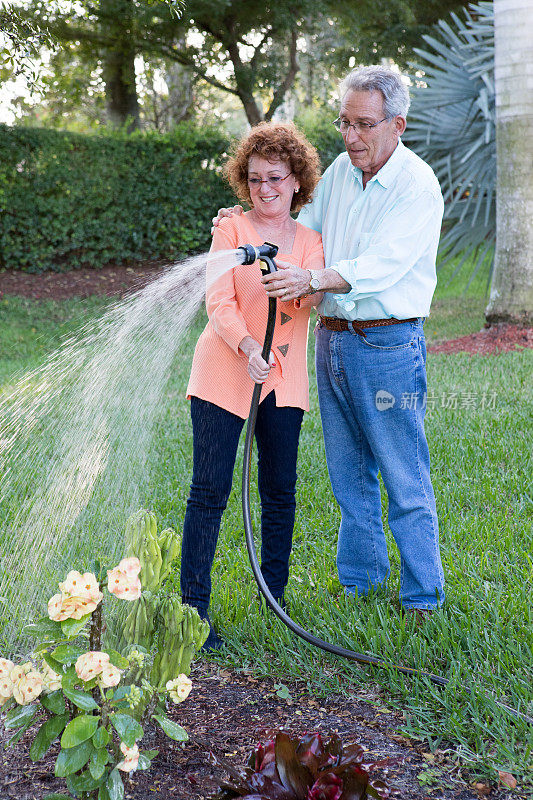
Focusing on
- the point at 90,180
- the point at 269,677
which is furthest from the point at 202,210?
the point at 269,677

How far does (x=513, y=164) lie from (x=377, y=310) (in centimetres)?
583

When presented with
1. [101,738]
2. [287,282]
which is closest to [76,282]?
[287,282]

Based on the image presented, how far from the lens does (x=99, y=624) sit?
2051 millimetres

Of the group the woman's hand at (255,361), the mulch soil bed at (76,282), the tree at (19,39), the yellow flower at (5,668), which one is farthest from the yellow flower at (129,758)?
the mulch soil bed at (76,282)

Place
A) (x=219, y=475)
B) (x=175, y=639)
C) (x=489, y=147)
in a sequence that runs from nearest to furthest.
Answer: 1. (x=175, y=639)
2. (x=219, y=475)
3. (x=489, y=147)

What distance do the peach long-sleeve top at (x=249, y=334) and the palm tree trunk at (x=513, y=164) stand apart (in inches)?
225

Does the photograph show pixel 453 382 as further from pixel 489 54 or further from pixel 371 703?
pixel 371 703

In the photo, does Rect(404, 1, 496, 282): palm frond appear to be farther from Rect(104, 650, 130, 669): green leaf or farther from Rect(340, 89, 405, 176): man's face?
Rect(104, 650, 130, 669): green leaf

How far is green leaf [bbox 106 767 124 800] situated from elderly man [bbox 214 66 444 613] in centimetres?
147

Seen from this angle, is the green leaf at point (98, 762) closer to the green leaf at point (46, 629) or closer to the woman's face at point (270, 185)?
the green leaf at point (46, 629)

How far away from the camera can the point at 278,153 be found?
2.74 metres

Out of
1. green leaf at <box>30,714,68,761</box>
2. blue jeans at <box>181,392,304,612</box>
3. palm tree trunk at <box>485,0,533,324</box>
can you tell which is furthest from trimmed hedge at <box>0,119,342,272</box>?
green leaf at <box>30,714,68,761</box>

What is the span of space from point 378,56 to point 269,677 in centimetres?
1904

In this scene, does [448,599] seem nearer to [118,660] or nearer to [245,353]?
[245,353]
